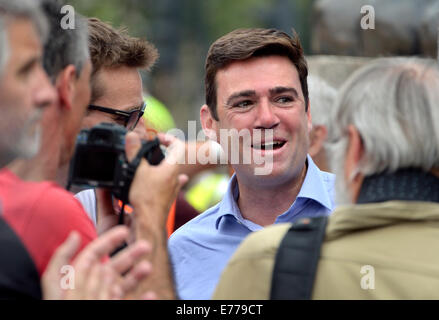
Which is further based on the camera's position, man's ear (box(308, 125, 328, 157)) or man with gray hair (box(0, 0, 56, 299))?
man's ear (box(308, 125, 328, 157))

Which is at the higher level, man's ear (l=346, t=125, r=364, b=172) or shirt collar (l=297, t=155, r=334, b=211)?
man's ear (l=346, t=125, r=364, b=172)

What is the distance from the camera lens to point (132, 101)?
3.39 metres

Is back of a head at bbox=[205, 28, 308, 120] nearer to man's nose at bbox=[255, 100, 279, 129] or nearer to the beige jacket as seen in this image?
man's nose at bbox=[255, 100, 279, 129]

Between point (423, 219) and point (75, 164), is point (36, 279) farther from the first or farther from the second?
point (423, 219)

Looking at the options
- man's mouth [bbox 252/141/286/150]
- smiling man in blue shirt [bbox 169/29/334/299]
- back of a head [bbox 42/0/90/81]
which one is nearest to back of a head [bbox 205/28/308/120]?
smiling man in blue shirt [bbox 169/29/334/299]

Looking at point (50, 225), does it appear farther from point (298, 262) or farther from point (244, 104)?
point (244, 104)

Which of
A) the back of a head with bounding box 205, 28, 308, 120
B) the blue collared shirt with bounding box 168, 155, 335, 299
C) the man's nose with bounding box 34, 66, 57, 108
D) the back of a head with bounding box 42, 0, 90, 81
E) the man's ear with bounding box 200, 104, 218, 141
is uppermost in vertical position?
the back of a head with bounding box 205, 28, 308, 120

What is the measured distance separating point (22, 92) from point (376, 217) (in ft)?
3.32

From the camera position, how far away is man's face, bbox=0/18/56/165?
77.6 inches

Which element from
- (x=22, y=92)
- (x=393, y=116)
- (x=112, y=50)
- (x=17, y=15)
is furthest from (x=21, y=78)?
(x=112, y=50)

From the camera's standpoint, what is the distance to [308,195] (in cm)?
314

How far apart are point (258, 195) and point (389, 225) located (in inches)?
56.3

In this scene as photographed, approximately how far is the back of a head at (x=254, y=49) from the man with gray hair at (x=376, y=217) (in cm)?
133

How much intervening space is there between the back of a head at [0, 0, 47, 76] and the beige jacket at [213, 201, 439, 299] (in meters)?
0.85
